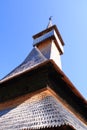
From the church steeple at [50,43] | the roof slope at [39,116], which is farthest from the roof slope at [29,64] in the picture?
the roof slope at [39,116]

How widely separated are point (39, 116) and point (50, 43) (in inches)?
304

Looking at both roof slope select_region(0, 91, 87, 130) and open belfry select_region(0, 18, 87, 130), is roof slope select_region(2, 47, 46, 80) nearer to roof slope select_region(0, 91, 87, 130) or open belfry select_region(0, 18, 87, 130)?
open belfry select_region(0, 18, 87, 130)

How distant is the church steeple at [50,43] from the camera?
12120 mm

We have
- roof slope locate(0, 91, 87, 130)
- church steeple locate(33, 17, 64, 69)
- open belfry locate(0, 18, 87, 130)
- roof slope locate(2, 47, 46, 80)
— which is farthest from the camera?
church steeple locate(33, 17, 64, 69)

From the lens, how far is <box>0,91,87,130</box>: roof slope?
4.84 m

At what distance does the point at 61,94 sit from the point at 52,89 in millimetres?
718

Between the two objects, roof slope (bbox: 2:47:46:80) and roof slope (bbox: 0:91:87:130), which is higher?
roof slope (bbox: 2:47:46:80)

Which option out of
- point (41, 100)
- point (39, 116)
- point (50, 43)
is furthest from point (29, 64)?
point (39, 116)

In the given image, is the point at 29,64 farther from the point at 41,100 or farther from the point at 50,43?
the point at 41,100

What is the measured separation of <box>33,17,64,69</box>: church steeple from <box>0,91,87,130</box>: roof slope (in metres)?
5.65

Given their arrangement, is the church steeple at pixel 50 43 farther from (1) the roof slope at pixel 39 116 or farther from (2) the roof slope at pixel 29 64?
(1) the roof slope at pixel 39 116

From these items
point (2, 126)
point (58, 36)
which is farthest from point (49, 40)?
point (2, 126)

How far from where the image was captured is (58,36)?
1372 centimetres

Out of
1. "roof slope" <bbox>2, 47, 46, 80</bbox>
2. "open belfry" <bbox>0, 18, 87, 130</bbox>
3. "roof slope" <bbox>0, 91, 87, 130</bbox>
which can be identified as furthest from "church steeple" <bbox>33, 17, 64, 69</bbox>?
"roof slope" <bbox>0, 91, 87, 130</bbox>
